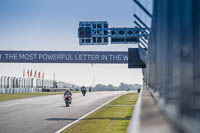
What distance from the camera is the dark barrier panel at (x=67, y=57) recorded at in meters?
55.9

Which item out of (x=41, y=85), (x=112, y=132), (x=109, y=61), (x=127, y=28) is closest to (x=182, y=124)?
(x=112, y=132)

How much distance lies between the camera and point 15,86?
216 ft

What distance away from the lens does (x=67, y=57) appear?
56.4m

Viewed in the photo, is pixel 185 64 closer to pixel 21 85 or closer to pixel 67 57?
pixel 67 57

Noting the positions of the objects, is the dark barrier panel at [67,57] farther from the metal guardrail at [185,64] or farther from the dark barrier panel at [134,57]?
the metal guardrail at [185,64]

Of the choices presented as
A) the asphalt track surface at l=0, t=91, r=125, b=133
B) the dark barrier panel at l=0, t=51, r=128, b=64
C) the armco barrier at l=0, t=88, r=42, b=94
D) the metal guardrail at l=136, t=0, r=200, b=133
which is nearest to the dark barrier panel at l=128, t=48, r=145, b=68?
the asphalt track surface at l=0, t=91, r=125, b=133

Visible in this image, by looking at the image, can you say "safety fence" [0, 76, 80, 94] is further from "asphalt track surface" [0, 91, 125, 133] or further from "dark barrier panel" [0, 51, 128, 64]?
"asphalt track surface" [0, 91, 125, 133]

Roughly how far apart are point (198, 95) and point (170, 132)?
0.73 m

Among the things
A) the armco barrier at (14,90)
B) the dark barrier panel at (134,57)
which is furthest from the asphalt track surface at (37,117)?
the armco barrier at (14,90)

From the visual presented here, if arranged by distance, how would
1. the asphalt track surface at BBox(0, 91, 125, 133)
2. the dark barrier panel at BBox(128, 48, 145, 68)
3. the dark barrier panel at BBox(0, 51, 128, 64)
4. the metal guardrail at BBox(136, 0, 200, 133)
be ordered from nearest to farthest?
the metal guardrail at BBox(136, 0, 200, 133), the asphalt track surface at BBox(0, 91, 125, 133), the dark barrier panel at BBox(128, 48, 145, 68), the dark barrier panel at BBox(0, 51, 128, 64)

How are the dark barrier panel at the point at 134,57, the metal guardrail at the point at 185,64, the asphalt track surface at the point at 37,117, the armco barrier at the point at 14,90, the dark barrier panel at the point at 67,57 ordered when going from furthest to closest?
the armco barrier at the point at 14,90
the dark barrier panel at the point at 67,57
the dark barrier panel at the point at 134,57
the asphalt track surface at the point at 37,117
the metal guardrail at the point at 185,64

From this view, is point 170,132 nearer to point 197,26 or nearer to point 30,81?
point 197,26

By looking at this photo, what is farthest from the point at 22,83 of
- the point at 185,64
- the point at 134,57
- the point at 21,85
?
the point at 185,64

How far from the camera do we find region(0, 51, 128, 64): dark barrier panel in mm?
55938
